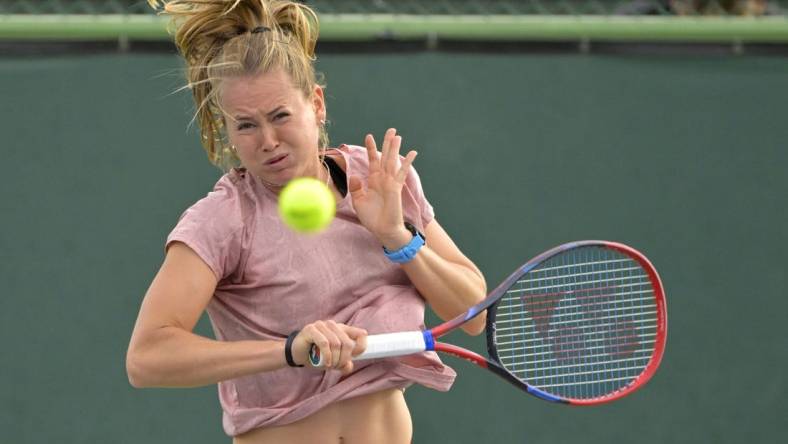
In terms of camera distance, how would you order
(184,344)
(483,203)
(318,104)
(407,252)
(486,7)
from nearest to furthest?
(184,344) < (407,252) < (318,104) < (483,203) < (486,7)

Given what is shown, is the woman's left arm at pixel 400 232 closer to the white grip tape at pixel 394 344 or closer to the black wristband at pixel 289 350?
the white grip tape at pixel 394 344

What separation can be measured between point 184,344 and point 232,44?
554 millimetres

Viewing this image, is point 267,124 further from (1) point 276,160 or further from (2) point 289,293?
(2) point 289,293

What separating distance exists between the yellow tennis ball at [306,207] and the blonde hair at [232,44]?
27 cm

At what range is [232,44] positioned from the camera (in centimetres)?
232

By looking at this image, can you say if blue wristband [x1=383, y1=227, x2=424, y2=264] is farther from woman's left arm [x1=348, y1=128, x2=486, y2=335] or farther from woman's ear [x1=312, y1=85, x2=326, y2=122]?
woman's ear [x1=312, y1=85, x2=326, y2=122]

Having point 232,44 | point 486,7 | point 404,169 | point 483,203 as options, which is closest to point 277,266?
point 404,169

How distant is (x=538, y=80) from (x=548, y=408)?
3.49ft

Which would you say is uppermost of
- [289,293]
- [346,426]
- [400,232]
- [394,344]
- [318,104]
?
[318,104]

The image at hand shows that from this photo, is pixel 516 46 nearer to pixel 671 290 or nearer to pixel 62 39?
pixel 671 290

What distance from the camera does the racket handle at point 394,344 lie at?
2266mm

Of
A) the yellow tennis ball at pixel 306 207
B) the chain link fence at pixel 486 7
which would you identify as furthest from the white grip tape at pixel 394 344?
the chain link fence at pixel 486 7

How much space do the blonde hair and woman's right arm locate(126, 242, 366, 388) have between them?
31 centimetres

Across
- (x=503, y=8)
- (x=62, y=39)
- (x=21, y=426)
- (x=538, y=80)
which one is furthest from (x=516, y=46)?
(x=21, y=426)
